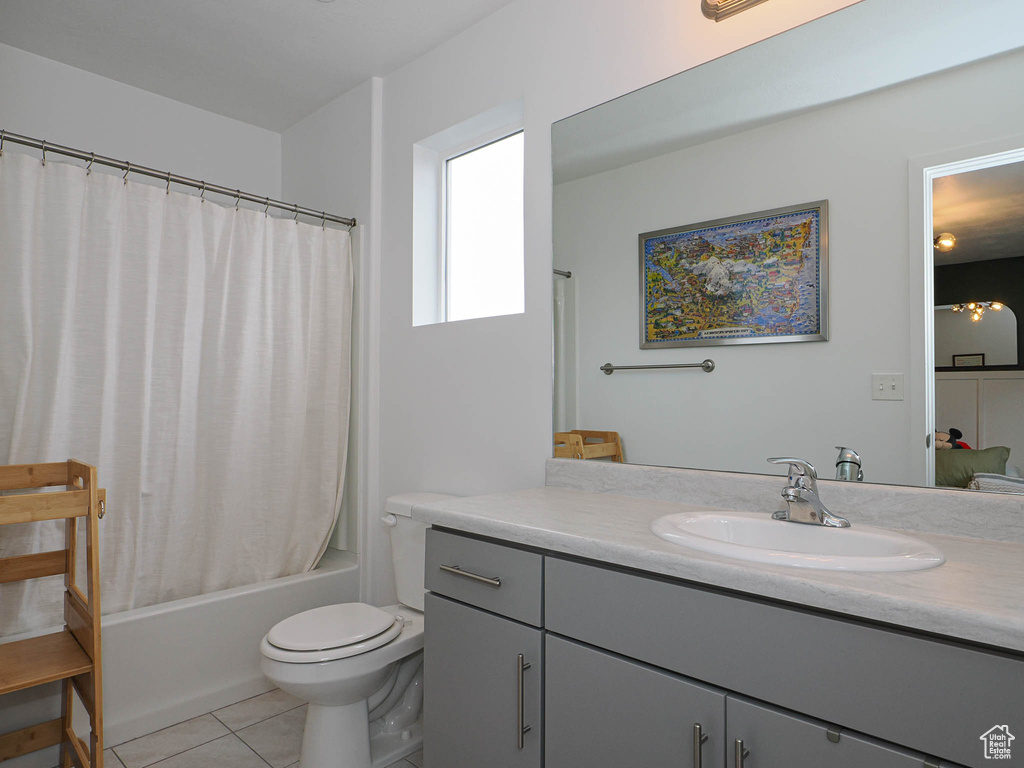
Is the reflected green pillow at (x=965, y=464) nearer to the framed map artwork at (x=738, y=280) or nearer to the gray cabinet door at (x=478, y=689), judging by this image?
the framed map artwork at (x=738, y=280)

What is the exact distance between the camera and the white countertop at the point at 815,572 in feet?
2.53

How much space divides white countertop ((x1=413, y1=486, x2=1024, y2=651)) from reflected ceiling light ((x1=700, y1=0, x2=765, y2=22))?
1207 mm

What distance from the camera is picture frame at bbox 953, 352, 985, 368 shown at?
121cm

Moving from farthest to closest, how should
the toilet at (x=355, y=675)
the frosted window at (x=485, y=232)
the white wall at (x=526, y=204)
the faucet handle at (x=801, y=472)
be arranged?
the frosted window at (x=485, y=232), the white wall at (x=526, y=204), the toilet at (x=355, y=675), the faucet handle at (x=801, y=472)

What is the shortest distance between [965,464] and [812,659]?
2.12ft

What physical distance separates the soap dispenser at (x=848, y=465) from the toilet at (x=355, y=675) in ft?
3.46

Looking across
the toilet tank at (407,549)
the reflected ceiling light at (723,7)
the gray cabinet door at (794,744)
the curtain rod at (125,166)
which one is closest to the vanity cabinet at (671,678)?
the gray cabinet door at (794,744)

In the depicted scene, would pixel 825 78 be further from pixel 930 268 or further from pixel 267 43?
pixel 267 43

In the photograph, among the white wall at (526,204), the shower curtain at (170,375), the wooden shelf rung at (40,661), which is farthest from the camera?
the shower curtain at (170,375)

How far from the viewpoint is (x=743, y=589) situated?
0.94m

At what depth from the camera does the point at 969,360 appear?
122cm

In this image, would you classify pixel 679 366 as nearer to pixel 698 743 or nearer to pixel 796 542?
pixel 796 542

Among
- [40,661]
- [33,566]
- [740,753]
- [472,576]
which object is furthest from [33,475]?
[740,753]

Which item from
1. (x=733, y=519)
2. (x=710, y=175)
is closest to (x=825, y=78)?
(x=710, y=175)
